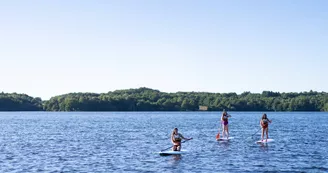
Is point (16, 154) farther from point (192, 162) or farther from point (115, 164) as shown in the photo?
point (192, 162)

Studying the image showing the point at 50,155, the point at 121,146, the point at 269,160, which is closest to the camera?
the point at 269,160

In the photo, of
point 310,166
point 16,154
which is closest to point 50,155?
point 16,154

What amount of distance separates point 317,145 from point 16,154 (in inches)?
973

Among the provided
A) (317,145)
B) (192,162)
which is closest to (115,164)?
(192,162)

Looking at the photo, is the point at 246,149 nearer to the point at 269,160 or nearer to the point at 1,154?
the point at 269,160

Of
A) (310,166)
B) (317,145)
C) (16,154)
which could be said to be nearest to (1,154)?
(16,154)

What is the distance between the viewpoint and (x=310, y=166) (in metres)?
32.1

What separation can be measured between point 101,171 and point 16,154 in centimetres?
1145

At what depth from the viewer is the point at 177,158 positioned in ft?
118

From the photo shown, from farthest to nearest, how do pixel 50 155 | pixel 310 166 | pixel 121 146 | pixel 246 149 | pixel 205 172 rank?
pixel 121 146 → pixel 246 149 → pixel 50 155 → pixel 310 166 → pixel 205 172

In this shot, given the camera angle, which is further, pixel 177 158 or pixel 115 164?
pixel 177 158

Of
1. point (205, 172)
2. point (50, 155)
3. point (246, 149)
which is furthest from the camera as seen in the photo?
point (246, 149)

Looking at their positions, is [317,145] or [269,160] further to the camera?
[317,145]

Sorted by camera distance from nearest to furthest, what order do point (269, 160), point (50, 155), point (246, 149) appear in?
1. point (269, 160)
2. point (50, 155)
3. point (246, 149)
